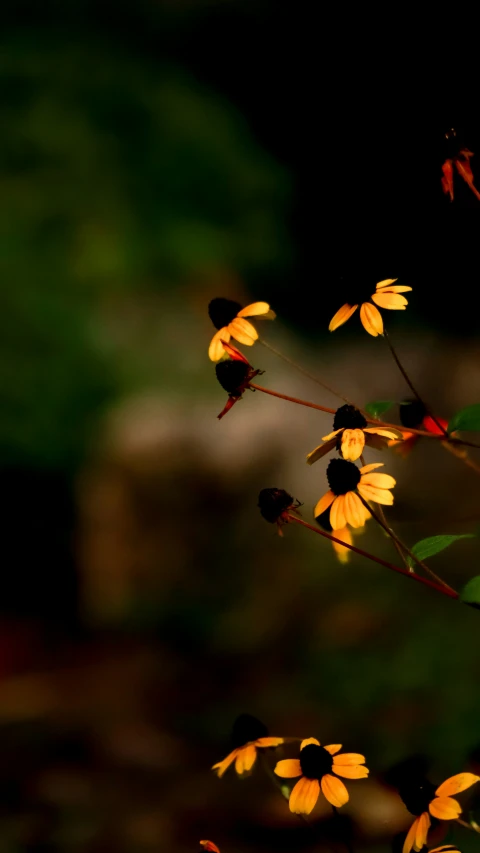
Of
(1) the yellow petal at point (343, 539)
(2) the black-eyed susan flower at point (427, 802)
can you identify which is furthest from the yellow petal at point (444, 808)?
(1) the yellow petal at point (343, 539)

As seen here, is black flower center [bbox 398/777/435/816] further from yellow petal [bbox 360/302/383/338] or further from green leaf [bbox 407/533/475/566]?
A: yellow petal [bbox 360/302/383/338]

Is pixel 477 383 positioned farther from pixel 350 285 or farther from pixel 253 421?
pixel 350 285

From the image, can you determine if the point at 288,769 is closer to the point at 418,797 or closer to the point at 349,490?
the point at 418,797

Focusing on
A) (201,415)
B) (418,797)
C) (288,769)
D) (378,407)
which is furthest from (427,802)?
(201,415)

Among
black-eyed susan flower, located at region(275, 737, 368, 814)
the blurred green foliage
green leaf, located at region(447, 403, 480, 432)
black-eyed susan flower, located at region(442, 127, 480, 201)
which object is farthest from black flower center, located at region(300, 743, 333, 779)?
the blurred green foliage

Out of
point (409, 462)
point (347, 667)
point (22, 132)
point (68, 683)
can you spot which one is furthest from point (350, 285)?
point (22, 132)

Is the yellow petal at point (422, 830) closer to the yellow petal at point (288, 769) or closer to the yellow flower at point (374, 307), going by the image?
the yellow petal at point (288, 769)
